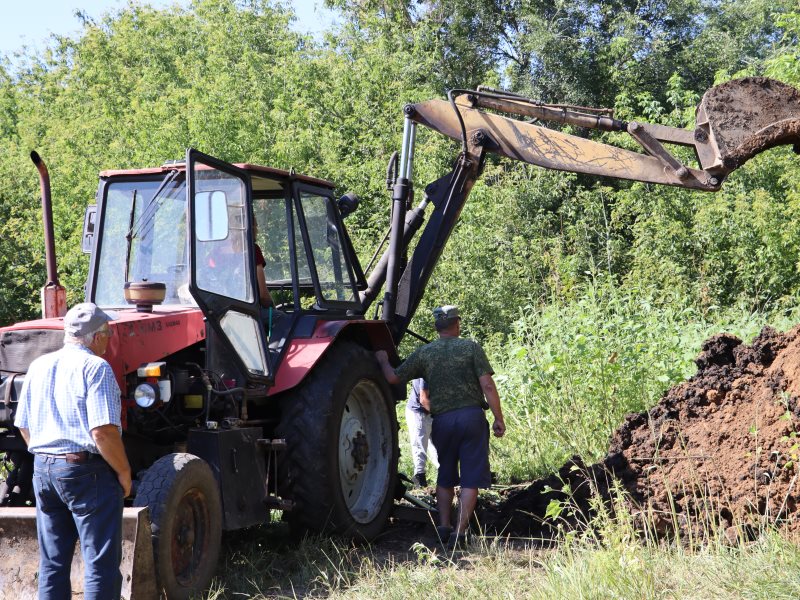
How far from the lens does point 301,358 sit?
6.73 m

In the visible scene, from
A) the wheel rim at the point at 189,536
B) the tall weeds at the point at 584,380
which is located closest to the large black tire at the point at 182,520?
the wheel rim at the point at 189,536

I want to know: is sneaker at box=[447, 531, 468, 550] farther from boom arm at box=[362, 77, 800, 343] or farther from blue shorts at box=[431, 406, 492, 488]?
boom arm at box=[362, 77, 800, 343]

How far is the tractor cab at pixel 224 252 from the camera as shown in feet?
20.3

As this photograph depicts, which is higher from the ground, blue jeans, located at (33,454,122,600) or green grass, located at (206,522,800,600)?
blue jeans, located at (33,454,122,600)

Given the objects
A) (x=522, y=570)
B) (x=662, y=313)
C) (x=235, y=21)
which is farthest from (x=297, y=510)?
(x=235, y=21)

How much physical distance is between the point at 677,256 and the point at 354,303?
10651 millimetres

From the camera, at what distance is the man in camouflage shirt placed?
7363 mm

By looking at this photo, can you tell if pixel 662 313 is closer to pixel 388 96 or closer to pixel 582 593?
pixel 582 593

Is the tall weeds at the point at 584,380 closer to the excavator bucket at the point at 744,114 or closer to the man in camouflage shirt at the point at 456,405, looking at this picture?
the man in camouflage shirt at the point at 456,405

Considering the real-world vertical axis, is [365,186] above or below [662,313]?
above

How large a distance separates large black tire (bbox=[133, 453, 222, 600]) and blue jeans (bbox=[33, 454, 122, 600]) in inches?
19.7

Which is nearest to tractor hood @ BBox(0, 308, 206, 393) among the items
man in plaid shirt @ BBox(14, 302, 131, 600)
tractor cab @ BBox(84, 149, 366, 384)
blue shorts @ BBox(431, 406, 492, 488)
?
tractor cab @ BBox(84, 149, 366, 384)

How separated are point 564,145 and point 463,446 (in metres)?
2.47

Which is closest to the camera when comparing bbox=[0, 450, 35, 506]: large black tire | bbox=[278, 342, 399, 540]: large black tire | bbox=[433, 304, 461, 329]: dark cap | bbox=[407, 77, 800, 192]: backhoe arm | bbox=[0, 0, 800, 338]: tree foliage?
bbox=[0, 450, 35, 506]: large black tire
